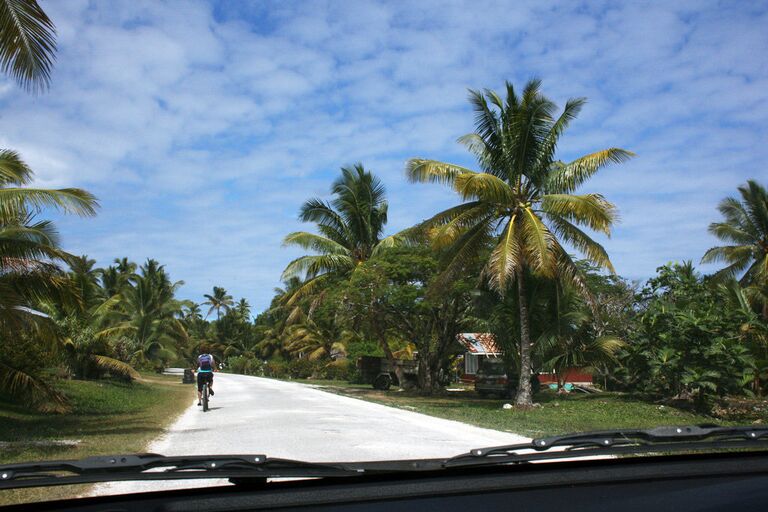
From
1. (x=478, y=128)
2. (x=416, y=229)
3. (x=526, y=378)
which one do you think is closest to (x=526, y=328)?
(x=526, y=378)

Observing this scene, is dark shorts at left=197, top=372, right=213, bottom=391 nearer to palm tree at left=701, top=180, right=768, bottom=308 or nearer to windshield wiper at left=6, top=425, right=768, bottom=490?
windshield wiper at left=6, top=425, right=768, bottom=490

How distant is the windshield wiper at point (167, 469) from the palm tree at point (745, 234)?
32.6 m

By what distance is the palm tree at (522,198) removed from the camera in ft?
57.7

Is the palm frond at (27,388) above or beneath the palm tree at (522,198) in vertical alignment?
beneath

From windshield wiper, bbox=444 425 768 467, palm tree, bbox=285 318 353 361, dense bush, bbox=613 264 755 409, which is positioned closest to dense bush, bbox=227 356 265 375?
palm tree, bbox=285 318 353 361

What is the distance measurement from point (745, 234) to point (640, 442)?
33182 millimetres

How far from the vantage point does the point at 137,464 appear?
2371mm

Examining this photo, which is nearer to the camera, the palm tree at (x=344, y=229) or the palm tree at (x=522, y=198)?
the palm tree at (x=522, y=198)

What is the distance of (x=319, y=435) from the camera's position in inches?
436

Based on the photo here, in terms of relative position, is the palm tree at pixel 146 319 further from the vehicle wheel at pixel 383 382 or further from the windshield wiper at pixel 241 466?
the windshield wiper at pixel 241 466

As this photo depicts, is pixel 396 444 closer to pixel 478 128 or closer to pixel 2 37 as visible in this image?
pixel 2 37

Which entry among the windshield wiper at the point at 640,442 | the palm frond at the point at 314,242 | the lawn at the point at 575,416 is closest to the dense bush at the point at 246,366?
the palm frond at the point at 314,242

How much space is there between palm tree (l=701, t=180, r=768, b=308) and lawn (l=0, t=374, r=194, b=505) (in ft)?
87.2

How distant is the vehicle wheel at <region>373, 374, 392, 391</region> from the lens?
3275cm
